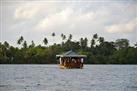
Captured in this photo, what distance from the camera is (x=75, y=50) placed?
149 metres

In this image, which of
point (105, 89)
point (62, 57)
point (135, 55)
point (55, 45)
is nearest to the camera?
point (105, 89)

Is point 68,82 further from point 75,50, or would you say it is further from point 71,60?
point 75,50

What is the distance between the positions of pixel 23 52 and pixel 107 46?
24.7m

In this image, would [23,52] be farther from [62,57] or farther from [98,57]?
[62,57]

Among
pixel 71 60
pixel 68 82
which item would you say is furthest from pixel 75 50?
pixel 68 82

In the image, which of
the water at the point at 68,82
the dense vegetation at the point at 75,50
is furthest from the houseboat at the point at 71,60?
the dense vegetation at the point at 75,50

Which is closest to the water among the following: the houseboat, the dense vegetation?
the houseboat

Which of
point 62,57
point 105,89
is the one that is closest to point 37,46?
point 62,57

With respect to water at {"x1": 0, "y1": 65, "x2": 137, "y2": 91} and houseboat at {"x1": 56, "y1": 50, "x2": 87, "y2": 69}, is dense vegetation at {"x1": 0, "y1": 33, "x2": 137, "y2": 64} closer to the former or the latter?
houseboat at {"x1": 56, "y1": 50, "x2": 87, "y2": 69}

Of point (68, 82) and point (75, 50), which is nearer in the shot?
point (68, 82)

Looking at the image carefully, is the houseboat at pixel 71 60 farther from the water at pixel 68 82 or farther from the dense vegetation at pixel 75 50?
the dense vegetation at pixel 75 50

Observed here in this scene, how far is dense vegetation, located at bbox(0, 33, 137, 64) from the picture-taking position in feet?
482

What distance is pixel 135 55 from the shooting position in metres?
144

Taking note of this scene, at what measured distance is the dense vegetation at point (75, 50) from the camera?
147 meters
